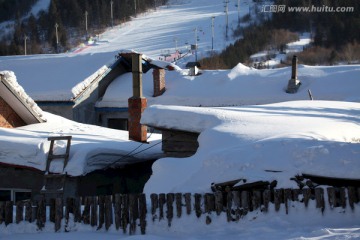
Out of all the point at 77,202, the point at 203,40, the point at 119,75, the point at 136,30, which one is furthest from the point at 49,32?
the point at 77,202

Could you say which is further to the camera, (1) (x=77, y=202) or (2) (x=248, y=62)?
(2) (x=248, y=62)

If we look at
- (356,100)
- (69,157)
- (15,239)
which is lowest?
(15,239)

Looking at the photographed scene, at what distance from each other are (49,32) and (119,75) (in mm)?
81696

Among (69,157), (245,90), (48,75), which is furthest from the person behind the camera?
(48,75)

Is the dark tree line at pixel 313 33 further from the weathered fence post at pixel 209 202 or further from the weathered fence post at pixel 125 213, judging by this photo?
the weathered fence post at pixel 209 202

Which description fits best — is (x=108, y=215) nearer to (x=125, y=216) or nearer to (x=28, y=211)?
(x=125, y=216)

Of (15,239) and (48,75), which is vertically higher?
(48,75)

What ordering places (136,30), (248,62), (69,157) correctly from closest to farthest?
(69,157) → (248,62) → (136,30)

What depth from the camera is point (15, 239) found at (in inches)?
352

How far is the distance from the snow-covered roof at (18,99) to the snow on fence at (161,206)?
21.8 ft

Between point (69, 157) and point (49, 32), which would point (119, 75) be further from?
point (49, 32)

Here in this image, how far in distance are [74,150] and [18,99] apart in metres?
2.85

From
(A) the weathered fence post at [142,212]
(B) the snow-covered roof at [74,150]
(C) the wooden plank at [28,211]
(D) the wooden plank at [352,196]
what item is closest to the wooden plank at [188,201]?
(A) the weathered fence post at [142,212]

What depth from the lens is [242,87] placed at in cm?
2502
